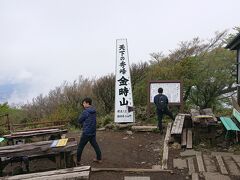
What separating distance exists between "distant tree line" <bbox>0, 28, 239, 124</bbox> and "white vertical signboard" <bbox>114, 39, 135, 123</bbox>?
1645 millimetres

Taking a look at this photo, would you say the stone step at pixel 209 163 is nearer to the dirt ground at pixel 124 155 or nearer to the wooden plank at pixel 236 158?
the wooden plank at pixel 236 158

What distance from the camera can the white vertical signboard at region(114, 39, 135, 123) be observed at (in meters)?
13.1

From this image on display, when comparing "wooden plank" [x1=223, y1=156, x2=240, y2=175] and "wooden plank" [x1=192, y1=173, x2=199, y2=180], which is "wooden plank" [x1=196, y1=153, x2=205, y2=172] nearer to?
"wooden plank" [x1=192, y1=173, x2=199, y2=180]

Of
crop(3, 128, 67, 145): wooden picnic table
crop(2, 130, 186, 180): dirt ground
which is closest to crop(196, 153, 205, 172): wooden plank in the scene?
crop(2, 130, 186, 180): dirt ground

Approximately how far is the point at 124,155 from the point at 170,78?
32.3 ft

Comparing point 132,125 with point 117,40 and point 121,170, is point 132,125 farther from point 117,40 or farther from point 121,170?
point 121,170

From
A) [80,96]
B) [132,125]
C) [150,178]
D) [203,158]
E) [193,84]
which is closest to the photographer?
[150,178]

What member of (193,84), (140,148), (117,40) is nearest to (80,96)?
(193,84)

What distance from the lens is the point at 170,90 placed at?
13.5 meters

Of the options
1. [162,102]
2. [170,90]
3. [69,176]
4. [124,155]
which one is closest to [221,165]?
[124,155]

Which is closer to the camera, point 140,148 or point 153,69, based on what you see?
point 140,148

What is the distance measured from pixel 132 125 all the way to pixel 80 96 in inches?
388

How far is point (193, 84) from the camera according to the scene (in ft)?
60.7

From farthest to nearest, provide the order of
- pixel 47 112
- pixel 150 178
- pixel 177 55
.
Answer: pixel 47 112 < pixel 177 55 < pixel 150 178
